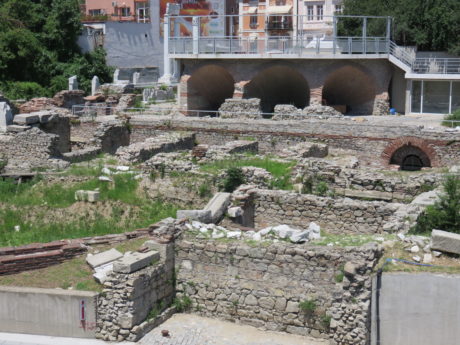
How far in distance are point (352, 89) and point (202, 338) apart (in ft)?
71.9

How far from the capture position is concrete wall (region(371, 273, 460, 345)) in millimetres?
9555

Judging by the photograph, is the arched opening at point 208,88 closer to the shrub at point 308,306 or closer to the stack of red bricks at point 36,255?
the stack of red bricks at point 36,255

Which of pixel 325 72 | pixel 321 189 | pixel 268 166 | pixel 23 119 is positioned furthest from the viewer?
pixel 325 72

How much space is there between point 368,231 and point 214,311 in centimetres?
351

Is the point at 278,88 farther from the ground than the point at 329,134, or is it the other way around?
the point at 278,88

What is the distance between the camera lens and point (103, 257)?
11.4 meters

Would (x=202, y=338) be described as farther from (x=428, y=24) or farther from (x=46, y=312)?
(x=428, y=24)

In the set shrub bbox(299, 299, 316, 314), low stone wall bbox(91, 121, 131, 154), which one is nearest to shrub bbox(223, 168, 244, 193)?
shrub bbox(299, 299, 316, 314)

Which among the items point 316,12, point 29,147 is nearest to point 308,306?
point 29,147

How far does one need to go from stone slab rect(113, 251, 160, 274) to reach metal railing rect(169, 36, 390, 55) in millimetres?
19528

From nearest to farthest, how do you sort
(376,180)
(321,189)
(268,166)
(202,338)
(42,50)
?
(202,338), (376,180), (321,189), (268,166), (42,50)

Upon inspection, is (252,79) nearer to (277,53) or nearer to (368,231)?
(277,53)

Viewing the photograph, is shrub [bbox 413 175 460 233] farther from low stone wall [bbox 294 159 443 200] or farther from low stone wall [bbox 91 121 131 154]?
low stone wall [bbox 91 121 131 154]

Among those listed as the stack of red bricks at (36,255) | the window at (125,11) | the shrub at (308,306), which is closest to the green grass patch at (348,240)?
the shrub at (308,306)
